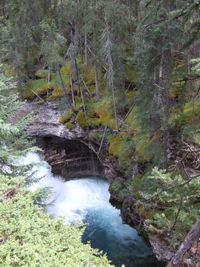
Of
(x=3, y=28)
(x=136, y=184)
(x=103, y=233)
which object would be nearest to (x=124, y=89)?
(x=136, y=184)

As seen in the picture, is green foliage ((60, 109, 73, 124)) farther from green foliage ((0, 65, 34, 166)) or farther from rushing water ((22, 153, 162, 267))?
green foliage ((0, 65, 34, 166))

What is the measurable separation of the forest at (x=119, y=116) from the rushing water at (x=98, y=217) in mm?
1835

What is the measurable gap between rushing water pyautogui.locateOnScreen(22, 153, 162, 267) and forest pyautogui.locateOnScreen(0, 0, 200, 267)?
1835 mm

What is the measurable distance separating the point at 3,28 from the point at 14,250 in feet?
85.6

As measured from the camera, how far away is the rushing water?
60.3 feet

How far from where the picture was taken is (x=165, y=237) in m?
14.2

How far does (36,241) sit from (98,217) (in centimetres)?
1656

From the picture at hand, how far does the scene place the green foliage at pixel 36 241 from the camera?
4691 mm

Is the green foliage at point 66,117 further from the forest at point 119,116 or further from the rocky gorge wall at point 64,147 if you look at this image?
the rocky gorge wall at point 64,147

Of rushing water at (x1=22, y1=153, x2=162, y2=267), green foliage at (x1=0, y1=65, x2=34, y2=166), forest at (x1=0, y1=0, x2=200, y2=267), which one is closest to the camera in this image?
forest at (x1=0, y1=0, x2=200, y2=267)

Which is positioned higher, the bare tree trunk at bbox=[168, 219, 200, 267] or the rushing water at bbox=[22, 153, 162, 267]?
the bare tree trunk at bbox=[168, 219, 200, 267]

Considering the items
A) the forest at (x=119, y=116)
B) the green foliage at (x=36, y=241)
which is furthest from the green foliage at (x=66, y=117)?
the green foliage at (x=36, y=241)

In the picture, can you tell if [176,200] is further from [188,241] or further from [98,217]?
[98,217]

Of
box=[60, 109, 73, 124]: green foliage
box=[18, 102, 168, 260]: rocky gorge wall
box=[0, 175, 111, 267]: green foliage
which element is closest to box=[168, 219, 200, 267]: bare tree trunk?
box=[0, 175, 111, 267]: green foliage
